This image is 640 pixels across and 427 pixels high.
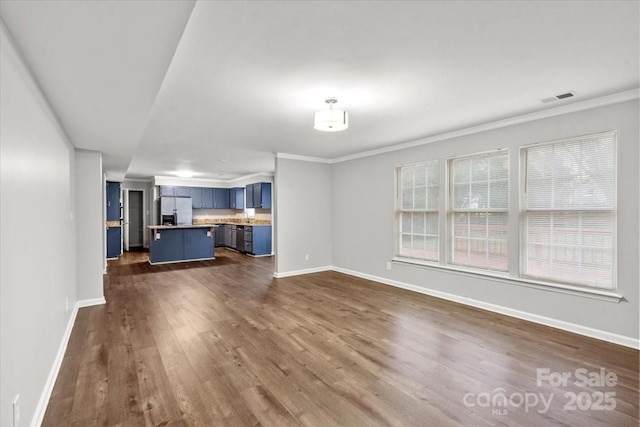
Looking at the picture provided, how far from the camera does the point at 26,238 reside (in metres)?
1.82

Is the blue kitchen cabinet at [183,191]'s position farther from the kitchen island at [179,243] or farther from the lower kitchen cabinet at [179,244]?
the lower kitchen cabinet at [179,244]

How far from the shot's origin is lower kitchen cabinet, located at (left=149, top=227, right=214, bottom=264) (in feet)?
25.0

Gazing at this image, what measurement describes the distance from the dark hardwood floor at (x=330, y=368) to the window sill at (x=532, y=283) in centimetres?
44

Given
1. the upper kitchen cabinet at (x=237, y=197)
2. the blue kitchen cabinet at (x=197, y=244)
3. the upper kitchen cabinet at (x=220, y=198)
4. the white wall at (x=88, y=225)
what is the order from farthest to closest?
the upper kitchen cabinet at (x=220, y=198), the upper kitchen cabinet at (x=237, y=197), the blue kitchen cabinet at (x=197, y=244), the white wall at (x=88, y=225)

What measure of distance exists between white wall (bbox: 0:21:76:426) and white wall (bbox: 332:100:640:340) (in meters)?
4.51

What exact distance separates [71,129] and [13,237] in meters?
2.18

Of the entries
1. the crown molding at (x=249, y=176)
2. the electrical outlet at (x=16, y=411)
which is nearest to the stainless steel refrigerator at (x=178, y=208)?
the crown molding at (x=249, y=176)

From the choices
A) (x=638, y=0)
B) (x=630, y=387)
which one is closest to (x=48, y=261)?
(x=638, y=0)

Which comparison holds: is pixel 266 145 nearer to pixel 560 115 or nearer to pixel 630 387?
pixel 560 115

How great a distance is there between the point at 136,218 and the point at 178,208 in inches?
87.4

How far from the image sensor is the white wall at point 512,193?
2.97m

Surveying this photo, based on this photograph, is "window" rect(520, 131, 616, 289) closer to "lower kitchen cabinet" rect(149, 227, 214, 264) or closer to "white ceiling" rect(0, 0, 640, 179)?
"white ceiling" rect(0, 0, 640, 179)

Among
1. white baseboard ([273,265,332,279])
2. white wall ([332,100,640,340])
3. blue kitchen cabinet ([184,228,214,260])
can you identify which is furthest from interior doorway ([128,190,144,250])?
white wall ([332,100,640,340])

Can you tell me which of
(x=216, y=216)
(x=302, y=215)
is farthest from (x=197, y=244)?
(x=302, y=215)
